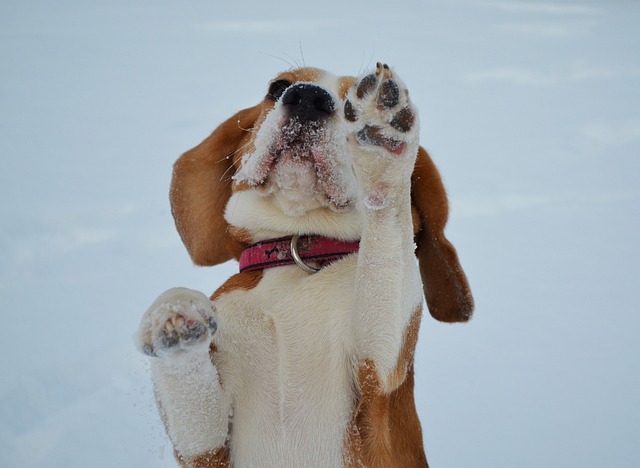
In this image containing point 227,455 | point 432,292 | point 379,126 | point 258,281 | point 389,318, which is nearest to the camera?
point 379,126

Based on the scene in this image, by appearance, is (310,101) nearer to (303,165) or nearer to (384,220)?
(303,165)

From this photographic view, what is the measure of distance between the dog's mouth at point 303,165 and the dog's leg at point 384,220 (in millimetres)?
309

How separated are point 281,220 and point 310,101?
442 millimetres

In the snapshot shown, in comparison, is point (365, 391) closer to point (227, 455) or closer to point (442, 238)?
point (227, 455)

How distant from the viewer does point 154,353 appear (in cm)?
188

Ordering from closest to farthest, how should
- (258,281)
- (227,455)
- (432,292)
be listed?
1. (227,455)
2. (258,281)
3. (432,292)

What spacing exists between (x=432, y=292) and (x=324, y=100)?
841mm

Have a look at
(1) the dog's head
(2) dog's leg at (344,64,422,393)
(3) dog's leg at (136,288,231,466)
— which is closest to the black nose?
(1) the dog's head

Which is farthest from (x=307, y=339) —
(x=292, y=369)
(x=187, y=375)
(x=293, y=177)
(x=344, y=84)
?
(x=344, y=84)

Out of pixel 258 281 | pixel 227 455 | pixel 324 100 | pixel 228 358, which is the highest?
pixel 324 100

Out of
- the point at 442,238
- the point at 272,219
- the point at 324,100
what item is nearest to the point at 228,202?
the point at 272,219

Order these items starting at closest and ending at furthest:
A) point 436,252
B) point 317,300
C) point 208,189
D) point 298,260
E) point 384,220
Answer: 1. point 384,220
2. point 317,300
3. point 298,260
4. point 436,252
5. point 208,189

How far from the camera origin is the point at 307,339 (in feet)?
7.23

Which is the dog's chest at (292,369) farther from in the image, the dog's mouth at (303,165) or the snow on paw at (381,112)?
the snow on paw at (381,112)
